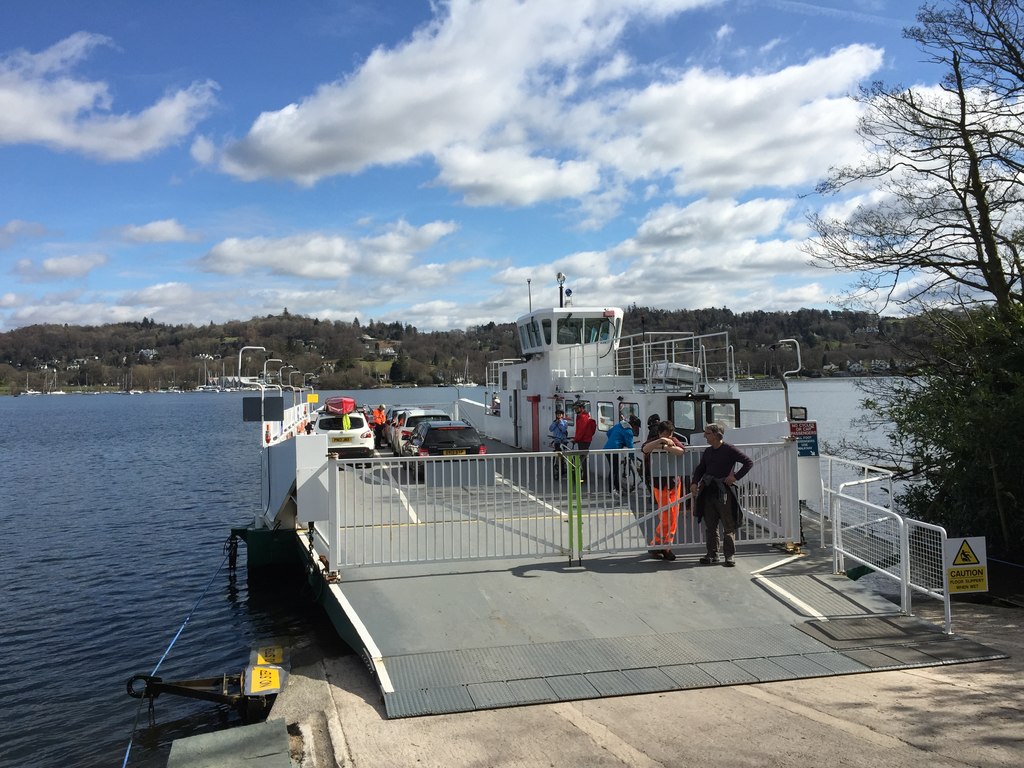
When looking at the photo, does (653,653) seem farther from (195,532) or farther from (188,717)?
(195,532)

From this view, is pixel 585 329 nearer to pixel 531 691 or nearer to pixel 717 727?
pixel 531 691

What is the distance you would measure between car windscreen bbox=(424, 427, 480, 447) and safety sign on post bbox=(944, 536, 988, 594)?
11295mm

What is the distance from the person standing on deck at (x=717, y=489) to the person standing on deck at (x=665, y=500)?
0.34 meters

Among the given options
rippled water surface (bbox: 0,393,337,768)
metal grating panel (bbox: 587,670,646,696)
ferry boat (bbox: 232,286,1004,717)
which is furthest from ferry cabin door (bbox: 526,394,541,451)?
metal grating panel (bbox: 587,670,646,696)

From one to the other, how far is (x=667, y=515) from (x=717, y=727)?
438 centimetres

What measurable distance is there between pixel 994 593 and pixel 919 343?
4944 mm

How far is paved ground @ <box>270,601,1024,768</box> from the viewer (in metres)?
4.96

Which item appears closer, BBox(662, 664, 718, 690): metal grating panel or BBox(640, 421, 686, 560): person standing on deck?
BBox(662, 664, 718, 690): metal grating panel

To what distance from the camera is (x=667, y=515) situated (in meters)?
9.67

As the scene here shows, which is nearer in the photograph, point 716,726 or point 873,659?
point 716,726

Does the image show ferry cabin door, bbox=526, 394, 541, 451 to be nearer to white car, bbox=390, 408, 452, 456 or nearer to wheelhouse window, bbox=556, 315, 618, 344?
wheelhouse window, bbox=556, 315, 618, 344

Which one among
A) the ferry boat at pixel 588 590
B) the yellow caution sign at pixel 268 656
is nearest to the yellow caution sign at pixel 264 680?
the yellow caution sign at pixel 268 656

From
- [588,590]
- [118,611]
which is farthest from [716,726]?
[118,611]

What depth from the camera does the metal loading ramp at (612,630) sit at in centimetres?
627
